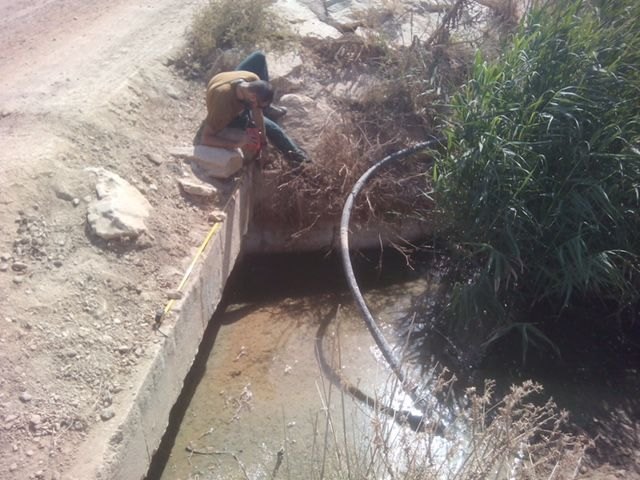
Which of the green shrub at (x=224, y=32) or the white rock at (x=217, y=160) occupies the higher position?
the green shrub at (x=224, y=32)

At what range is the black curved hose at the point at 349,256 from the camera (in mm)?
4492

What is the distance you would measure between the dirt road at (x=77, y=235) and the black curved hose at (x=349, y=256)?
119cm

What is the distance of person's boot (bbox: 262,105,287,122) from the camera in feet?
20.9

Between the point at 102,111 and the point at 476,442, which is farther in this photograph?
the point at 102,111

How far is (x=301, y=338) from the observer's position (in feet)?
17.8

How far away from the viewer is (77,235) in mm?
4387

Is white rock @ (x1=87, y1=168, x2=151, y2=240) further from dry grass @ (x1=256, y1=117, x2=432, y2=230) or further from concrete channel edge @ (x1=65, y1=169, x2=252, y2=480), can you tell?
dry grass @ (x1=256, y1=117, x2=432, y2=230)

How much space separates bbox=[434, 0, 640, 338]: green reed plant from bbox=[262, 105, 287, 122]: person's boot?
2037mm

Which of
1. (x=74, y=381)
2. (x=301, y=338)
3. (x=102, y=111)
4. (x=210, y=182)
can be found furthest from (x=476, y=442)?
(x=102, y=111)

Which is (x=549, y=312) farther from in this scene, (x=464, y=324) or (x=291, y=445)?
(x=291, y=445)

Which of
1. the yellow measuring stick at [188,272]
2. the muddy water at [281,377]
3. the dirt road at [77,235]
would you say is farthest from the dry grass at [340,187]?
the yellow measuring stick at [188,272]

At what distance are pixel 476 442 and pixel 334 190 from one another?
372 cm

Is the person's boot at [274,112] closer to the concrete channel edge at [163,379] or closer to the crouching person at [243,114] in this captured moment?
the crouching person at [243,114]

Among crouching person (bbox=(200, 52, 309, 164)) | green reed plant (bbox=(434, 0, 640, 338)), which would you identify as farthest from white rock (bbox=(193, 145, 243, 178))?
green reed plant (bbox=(434, 0, 640, 338))
